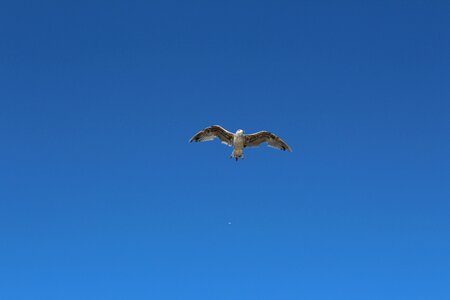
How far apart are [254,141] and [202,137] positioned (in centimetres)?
788

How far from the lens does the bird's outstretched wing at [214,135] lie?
130m

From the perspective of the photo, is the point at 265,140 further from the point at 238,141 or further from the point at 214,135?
the point at 214,135

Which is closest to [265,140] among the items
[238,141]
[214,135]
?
[238,141]

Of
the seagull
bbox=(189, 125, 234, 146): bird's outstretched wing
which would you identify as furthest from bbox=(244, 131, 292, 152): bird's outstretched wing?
bbox=(189, 125, 234, 146): bird's outstretched wing

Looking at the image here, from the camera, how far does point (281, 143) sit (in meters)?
133

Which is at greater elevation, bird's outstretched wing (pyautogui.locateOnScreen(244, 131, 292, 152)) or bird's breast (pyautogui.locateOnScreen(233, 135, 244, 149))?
bird's outstretched wing (pyautogui.locateOnScreen(244, 131, 292, 152))

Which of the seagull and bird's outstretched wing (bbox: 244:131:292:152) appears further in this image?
bird's outstretched wing (bbox: 244:131:292:152)

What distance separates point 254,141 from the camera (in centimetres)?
13150

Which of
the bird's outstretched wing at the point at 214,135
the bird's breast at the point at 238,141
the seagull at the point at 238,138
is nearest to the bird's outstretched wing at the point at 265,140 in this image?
the seagull at the point at 238,138

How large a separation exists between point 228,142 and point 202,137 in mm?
4125

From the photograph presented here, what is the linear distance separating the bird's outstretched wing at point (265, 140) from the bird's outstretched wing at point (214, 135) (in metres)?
2.63

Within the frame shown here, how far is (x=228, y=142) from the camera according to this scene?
13075 centimetres

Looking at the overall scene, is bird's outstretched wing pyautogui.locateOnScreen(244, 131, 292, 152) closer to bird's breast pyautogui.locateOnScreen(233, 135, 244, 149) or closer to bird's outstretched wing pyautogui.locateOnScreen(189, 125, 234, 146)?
bird's breast pyautogui.locateOnScreen(233, 135, 244, 149)

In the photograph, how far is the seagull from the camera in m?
129
